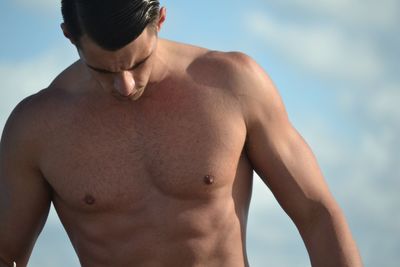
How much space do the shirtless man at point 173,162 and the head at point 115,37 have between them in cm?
32

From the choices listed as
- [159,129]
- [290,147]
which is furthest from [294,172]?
[159,129]

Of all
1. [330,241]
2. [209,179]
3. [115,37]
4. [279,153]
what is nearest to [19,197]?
[209,179]

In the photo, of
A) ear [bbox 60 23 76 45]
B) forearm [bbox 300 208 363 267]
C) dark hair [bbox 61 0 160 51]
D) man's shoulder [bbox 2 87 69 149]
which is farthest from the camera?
man's shoulder [bbox 2 87 69 149]

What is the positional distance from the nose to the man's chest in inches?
19.8

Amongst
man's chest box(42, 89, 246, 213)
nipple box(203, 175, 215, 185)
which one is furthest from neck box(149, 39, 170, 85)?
nipple box(203, 175, 215, 185)

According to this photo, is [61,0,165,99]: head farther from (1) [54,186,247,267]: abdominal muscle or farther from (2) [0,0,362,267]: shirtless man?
(1) [54,186,247,267]: abdominal muscle

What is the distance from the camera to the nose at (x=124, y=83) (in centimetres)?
877

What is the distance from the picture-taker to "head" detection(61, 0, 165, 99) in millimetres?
8711

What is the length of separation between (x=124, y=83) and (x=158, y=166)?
681 millimetres

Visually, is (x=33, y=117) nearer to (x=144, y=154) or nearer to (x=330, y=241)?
(x=144, y=154)

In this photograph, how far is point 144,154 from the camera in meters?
9.34

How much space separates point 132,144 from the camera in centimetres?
934

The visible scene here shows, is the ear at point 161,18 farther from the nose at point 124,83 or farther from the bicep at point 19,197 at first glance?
the bicep at point 19,197

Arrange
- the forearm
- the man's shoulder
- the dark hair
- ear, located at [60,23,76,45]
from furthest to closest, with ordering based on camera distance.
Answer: the man's shoulder < the forearm < ear, located at [60,23,76,45] < the dark hair
